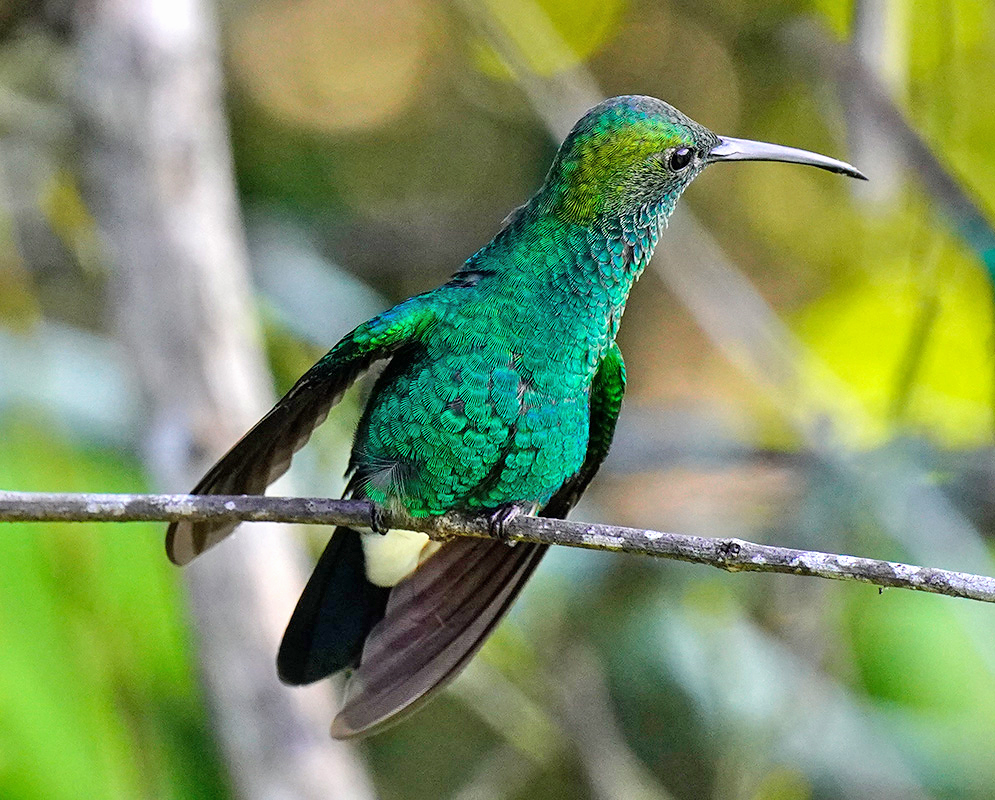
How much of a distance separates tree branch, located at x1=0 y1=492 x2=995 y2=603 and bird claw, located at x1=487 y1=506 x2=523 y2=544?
0.12 meters

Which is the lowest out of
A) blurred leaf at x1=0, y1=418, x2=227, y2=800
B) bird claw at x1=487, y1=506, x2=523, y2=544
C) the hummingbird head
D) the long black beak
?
blurred leaf at x1=0, y1=418, x2=227, y2=800

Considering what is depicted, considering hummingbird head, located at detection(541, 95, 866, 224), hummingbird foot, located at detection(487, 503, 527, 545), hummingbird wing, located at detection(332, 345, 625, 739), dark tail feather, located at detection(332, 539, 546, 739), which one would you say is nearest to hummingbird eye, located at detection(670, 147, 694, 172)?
hummingbird head, located at detection(541, 95, 866, 224)

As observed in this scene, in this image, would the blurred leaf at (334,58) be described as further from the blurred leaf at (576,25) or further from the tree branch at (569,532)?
the tree branch at (569,532)

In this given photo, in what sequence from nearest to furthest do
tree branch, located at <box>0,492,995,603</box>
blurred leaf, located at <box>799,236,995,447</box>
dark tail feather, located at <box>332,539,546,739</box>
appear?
1. tree branch, located at <box>0,492,995,603</box>
2. dark tail feather, located at <box>332,539,546,739</box>
3. blurred leaf, located at <box>799,236,995,447</box>

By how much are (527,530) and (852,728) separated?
9.48 ft

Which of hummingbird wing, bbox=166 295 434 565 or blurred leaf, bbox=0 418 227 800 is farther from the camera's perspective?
blurred leaf, bbox=0 418 227 800

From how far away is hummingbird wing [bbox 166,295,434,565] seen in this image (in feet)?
8.23

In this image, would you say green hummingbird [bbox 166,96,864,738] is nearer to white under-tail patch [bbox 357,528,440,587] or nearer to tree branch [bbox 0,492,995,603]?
white under-tail patch [bbox 357,528,440,587]

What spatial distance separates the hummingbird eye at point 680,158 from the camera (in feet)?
9.30

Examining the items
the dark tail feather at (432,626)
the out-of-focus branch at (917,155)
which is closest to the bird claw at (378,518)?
the dark tail feather at (432,626)

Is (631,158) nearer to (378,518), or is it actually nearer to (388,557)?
(378,518)

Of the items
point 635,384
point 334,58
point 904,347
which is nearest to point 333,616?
point 635,384

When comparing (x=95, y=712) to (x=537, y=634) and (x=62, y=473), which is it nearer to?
(x=62, y=473)

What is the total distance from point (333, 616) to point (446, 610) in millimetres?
273
